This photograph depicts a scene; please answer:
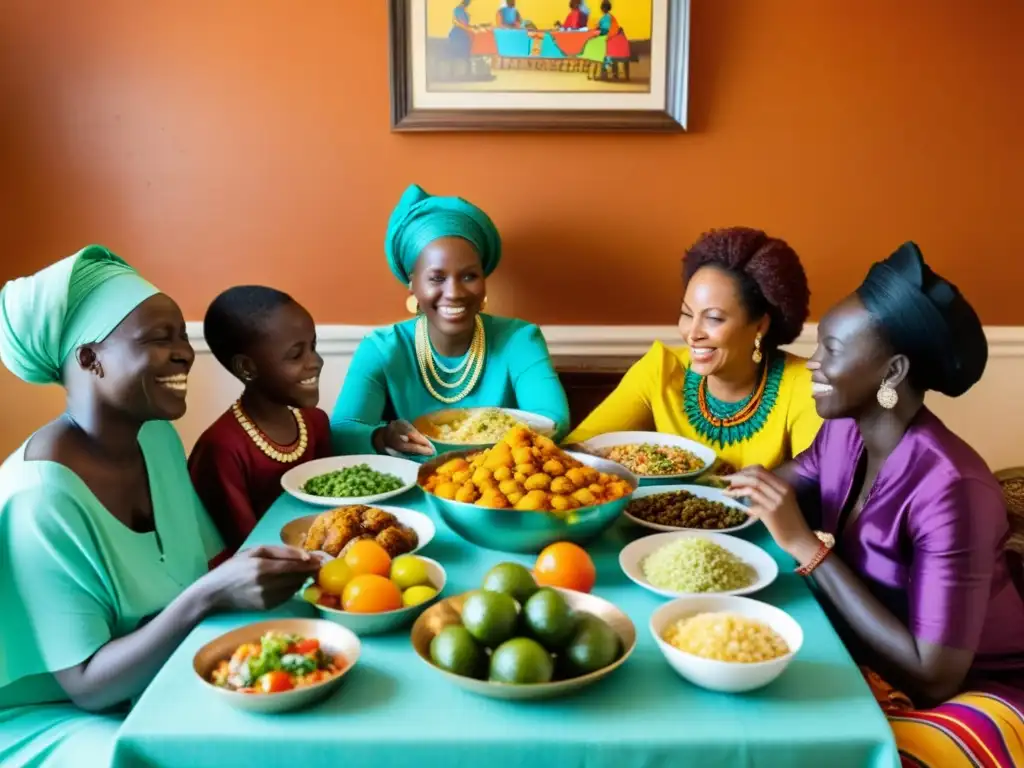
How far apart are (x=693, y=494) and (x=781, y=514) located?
1.29 ft

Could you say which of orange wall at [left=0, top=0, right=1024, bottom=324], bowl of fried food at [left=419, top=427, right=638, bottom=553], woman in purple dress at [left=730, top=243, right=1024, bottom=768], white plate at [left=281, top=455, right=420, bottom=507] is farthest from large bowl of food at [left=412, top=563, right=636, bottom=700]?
orange wall at [left=0, top=0, right=1024, bottom=324]

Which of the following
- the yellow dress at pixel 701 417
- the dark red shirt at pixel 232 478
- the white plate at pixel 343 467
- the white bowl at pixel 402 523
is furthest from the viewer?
the yellow dress at pixel 701 417

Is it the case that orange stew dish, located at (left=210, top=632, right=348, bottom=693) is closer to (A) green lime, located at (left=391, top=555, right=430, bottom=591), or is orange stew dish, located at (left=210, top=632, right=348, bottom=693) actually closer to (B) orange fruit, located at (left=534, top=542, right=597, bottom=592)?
(A) green lime, located at (left=391, top=555, right=430, bottom=591)

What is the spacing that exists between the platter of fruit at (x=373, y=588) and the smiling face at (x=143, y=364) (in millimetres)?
513

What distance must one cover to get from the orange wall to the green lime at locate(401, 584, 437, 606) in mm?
2008

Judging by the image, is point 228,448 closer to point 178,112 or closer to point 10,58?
point 178,112

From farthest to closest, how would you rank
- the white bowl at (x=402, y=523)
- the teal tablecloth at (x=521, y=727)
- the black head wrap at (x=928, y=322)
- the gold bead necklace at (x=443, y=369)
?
the gold bead necklace at (x=443, y=369), the white bowl at (x=402, y=523), the black head wrap at (x=928, y=322), the teal tablecloth at (x=521, y=727)

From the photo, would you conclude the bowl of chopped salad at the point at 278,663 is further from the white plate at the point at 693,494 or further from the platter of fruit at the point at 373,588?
the white plate at the point at 693,494

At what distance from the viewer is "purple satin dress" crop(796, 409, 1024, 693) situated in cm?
165

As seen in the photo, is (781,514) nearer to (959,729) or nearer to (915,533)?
(915,533)

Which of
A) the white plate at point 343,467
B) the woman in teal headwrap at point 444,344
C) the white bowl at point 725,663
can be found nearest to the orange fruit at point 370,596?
the white bowl at point 725,663

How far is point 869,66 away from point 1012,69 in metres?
0.55

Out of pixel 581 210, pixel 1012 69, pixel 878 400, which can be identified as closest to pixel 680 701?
pixel 878 400

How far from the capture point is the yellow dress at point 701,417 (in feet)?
8.66
